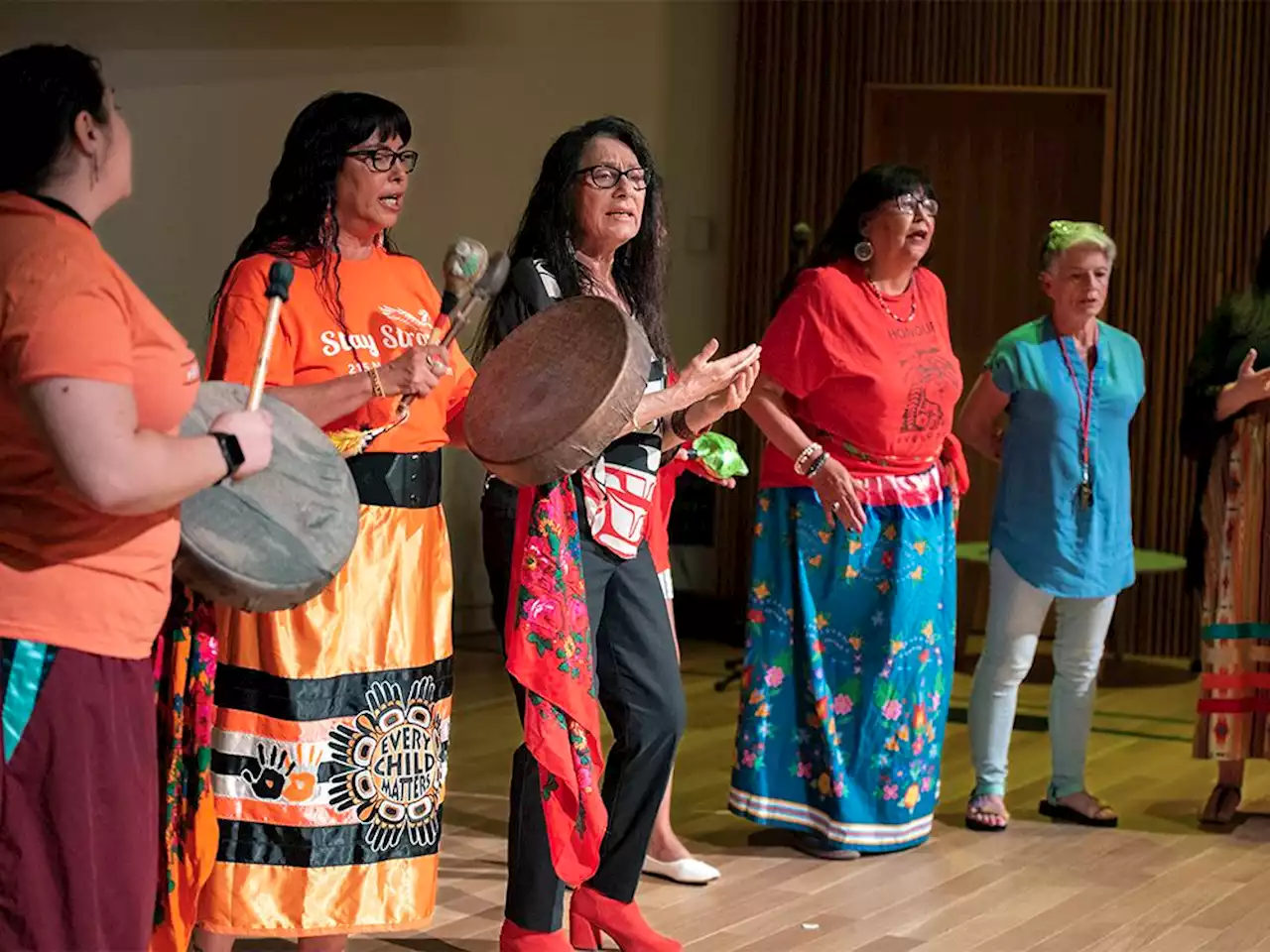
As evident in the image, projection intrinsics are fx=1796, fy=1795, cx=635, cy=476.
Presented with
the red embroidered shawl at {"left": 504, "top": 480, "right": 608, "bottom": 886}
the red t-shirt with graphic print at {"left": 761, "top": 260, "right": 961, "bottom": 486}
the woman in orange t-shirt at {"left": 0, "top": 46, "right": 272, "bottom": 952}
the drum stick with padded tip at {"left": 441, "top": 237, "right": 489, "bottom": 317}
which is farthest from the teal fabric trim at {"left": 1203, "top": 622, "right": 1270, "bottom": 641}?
the woman in orange t-shirt at {"left": 0, "top": 46, "right": 272, "bottom": 952}

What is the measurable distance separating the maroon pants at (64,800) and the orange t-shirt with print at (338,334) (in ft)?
2.75

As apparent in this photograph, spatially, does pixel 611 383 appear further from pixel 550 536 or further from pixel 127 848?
pixel 127 848

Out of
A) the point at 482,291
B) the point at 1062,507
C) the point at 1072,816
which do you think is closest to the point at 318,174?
the point at 482,291

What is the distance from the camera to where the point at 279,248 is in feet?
9.62

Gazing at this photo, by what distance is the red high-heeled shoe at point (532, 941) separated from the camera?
3.24 meters

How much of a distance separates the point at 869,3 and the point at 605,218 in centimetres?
509

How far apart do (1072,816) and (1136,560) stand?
2.68 meters

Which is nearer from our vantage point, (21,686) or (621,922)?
(21,686)

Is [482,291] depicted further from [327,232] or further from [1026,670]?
[1026,670]

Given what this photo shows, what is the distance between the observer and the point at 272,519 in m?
2.22

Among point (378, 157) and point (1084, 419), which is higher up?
point (378, 157)

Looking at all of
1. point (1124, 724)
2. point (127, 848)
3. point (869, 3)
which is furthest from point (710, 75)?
point (127, 848)

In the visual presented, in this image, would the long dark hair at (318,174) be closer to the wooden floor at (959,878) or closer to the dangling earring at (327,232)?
the dangling earring at (327,232)

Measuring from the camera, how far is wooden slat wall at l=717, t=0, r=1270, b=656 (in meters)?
7.68
